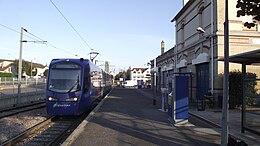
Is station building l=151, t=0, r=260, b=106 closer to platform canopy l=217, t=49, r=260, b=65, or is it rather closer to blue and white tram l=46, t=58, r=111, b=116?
blue and white tram l=46, t=58, r=111, b=116

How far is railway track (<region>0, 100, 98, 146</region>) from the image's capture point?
362 inches

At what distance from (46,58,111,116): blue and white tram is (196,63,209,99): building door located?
978 cm

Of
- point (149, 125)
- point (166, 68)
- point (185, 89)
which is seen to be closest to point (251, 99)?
point (185, 89)

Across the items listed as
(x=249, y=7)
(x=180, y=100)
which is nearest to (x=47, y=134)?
(x=180, y=100)

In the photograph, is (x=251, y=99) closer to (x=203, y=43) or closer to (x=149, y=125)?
(x=149, y=125)

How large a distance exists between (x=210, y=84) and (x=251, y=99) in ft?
30.0

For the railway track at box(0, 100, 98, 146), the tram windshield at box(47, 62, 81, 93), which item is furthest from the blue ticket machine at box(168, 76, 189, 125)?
the tram windshield at box(47, 62, 81, 93)

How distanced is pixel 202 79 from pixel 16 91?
15.9 m

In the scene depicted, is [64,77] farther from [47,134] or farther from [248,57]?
[248,57]

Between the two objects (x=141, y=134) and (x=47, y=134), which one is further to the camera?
(x=47, y=134)

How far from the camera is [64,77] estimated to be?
1429cm

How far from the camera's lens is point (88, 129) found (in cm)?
1060

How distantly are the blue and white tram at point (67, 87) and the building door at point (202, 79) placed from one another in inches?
385

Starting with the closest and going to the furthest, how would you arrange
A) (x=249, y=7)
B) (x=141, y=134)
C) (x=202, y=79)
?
(x=249, y=7) → (x=141, y=134) → (x=202, y=79)
